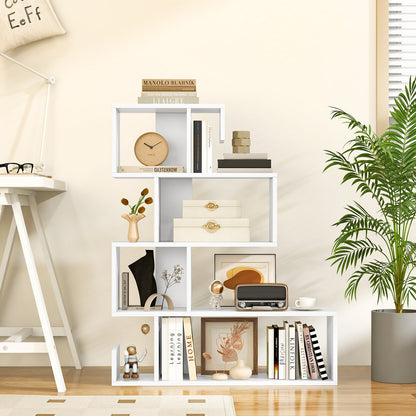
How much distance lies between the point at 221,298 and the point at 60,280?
0.93m

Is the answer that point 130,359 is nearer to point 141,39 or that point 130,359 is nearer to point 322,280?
point 322,280

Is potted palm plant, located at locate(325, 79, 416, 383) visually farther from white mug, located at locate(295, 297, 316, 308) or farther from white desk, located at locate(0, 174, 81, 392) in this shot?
white desk, located at locate(0, 174, 81, 392)

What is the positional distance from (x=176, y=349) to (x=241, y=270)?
0.49 meters

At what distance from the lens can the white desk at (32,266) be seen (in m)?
2.82

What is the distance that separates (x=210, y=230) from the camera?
2979 millimetres

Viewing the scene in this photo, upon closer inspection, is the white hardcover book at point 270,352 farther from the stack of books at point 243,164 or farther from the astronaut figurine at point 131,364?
the stack of books at point 243,164

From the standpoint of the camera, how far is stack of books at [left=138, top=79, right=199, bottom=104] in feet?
9.84

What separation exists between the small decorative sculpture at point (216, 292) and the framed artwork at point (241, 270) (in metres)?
0.07

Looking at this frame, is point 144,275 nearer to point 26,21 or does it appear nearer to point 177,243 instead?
point 177,243

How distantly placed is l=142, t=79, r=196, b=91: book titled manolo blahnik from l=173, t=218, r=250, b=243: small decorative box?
0.62m

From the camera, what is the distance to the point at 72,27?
3.44 m

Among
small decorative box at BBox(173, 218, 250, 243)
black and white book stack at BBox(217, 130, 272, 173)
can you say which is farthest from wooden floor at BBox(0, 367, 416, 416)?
black and white book stack at BBox(217, 130, 272, 173)

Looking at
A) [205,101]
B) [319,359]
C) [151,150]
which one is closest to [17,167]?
[151,150]

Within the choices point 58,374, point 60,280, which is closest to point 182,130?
point 60,280
